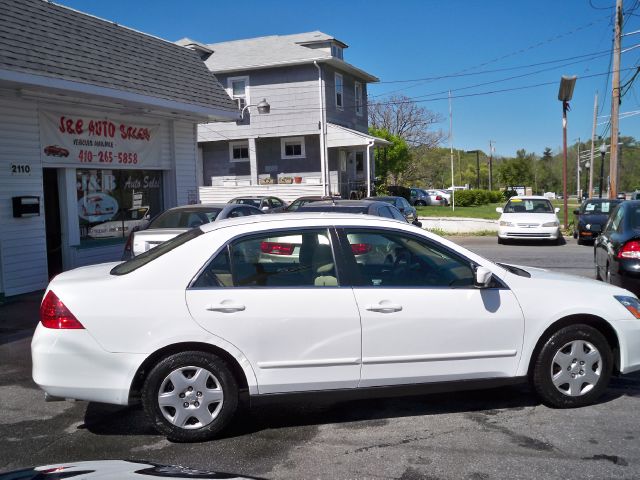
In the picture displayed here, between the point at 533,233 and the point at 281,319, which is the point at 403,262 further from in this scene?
the point at 533,233

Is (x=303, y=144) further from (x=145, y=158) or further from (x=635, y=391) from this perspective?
(x=635, y=391)

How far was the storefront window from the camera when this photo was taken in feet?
39.8

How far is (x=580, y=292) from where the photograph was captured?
493 centimetres

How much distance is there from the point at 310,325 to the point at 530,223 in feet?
50.7

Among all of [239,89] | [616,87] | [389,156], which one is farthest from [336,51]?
[389,156]

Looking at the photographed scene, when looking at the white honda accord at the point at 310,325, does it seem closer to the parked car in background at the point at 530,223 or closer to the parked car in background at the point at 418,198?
the parked car in background at the point at 530,223

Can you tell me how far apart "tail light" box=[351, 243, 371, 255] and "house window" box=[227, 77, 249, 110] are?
88.4ft

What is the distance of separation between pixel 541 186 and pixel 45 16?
92.9 m

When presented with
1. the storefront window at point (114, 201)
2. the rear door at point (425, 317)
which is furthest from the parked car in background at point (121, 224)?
the rear door at point (425, 317)

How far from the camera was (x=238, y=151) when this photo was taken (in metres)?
32.1

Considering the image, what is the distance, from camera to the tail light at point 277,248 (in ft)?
15.5

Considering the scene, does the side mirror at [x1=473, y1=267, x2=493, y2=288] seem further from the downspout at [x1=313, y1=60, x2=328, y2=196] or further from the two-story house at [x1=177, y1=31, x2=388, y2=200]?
the downspout at [x1=313, y1=60, x2=328, y2=196]

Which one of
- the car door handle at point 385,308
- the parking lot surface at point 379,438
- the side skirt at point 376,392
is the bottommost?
the parking lot surface at point 379,438

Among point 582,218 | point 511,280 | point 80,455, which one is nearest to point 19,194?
point 80,455
